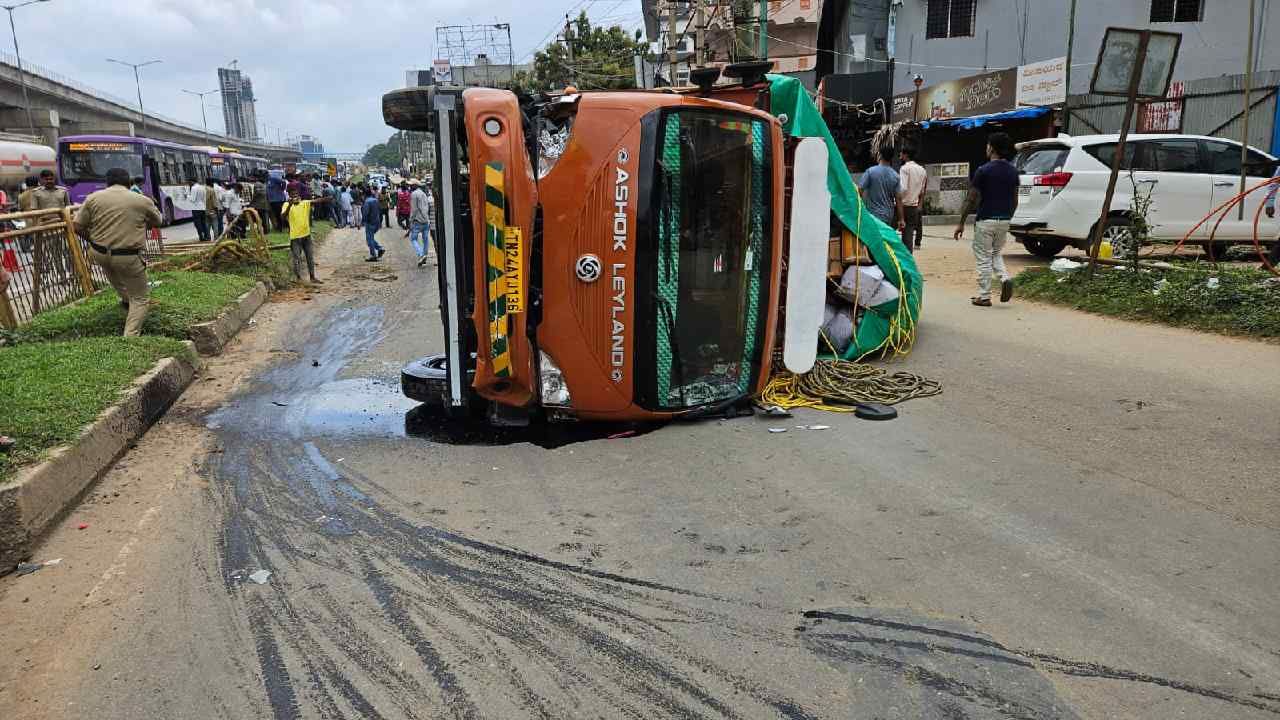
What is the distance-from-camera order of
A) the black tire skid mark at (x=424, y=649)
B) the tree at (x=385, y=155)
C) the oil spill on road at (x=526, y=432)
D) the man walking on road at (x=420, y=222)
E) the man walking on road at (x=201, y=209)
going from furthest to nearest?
the tree at (x=385, y=155) < the man walking on road at (x=201, y=209) < the man walking on road at (x=420, y=222) < the oil spill on road at (x=526, y=432) < the black tire skid mark at (x=424, y=649)

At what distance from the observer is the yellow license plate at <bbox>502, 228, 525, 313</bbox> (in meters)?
4.42

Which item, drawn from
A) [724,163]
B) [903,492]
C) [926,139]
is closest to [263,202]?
[926,139]

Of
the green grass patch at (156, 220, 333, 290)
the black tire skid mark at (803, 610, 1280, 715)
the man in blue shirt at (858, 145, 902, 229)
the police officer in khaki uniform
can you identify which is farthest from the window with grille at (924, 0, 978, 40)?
the black tire skid mark at (803, 610, 1280, 715)

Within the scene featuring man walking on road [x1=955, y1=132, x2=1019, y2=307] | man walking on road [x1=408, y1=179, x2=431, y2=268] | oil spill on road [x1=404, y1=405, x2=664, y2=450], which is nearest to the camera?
oil spill on road [x1=404, y1=405, x2=664, y2=450]

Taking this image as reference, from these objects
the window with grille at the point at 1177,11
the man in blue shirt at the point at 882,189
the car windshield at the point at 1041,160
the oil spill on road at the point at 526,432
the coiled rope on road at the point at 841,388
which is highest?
the window with grille at the point at 1177,11

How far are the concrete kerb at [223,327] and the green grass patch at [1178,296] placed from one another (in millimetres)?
8812

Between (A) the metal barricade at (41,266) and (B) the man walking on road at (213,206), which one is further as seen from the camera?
(B) the man walking on road at (213,206)

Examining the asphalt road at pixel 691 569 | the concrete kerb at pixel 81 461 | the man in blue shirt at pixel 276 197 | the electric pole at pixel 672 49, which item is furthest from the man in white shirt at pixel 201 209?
the asphalt road at pixel 691 569

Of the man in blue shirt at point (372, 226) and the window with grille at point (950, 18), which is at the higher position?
the window with grille at point (950, 18)

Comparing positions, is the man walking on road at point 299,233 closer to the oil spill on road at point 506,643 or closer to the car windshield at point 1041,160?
the oil spill on road at point 506,643

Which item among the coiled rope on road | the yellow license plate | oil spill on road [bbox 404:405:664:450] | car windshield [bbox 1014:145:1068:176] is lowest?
oil spill on road [bbox 404:405:664:450]

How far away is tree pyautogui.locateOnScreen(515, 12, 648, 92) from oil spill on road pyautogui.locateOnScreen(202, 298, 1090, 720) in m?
42.6

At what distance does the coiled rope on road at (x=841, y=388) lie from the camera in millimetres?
5527

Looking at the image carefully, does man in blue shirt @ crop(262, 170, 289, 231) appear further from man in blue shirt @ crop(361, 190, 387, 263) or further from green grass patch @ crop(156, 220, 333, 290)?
green grass patch @ crop(156, 220, 333, 290)
